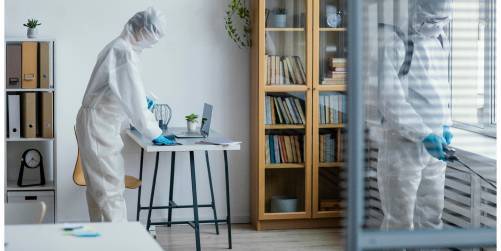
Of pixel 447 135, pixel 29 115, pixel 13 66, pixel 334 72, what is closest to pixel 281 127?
pixel 334 72

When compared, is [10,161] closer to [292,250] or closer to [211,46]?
[211,46]

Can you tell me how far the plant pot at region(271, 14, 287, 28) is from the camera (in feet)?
19.3

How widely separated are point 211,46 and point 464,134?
4.28 m

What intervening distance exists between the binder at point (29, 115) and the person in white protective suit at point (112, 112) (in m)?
0.90

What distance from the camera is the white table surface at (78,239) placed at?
270cm

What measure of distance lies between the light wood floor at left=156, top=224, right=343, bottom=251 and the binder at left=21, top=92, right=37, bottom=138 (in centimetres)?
107

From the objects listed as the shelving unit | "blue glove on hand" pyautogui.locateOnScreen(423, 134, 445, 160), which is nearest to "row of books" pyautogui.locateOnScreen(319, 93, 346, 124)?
the shelving unit

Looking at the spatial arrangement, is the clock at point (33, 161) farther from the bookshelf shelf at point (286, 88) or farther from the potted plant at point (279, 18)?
the potted plant at point (279, 18)

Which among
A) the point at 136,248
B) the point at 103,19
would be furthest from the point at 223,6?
the point at 136,248

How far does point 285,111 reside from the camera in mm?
6004

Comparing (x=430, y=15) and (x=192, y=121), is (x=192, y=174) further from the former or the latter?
(x=430, y=15)

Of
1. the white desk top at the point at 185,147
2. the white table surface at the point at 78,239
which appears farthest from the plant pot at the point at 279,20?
the white table surface at the point at 78,239

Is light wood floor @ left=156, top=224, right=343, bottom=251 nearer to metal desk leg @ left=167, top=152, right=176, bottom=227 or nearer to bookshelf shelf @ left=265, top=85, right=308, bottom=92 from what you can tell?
metal desk leg @ left=167, top=152, right=176, bottom=227

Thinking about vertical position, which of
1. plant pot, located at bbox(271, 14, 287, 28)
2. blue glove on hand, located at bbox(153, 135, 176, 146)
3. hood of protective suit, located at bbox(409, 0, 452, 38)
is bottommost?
blue glove on hand, located at bbox(153, 135, 176, 146)
